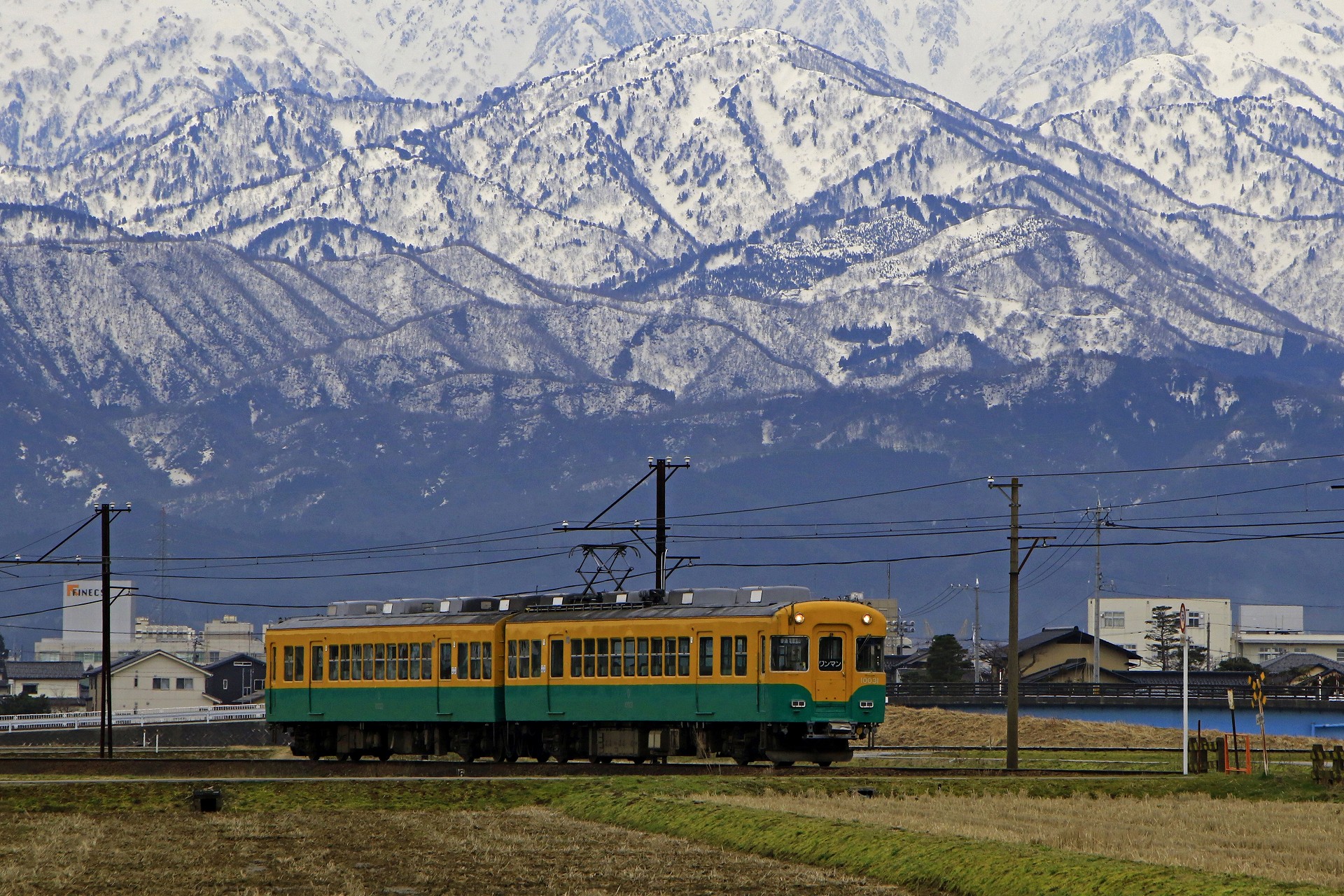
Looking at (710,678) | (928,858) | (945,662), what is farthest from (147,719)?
(928,858)

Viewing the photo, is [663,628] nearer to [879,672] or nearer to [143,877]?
[879,672]

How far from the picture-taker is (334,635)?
57812 mm

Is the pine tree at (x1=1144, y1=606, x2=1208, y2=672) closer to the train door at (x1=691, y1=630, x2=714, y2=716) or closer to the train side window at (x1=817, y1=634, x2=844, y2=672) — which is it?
the train side window at (x1=817, y1=634, x2=844, y2=672)

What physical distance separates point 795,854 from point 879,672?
1995 cm

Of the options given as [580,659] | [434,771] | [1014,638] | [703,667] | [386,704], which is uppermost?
[1014,638]

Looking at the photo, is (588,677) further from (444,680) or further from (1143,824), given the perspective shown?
(1143,824)

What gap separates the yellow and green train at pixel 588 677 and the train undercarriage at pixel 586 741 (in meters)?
0.05

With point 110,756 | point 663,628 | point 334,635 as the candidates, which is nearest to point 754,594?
point 663,628

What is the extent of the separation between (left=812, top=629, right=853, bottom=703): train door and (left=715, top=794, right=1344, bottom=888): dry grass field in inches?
344

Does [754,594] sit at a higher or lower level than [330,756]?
higher

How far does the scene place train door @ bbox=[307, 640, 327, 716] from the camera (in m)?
57.8

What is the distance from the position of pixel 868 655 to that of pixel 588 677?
7350 mm

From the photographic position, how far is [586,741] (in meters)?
52.7

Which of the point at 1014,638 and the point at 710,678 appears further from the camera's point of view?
the point at 1014,638
